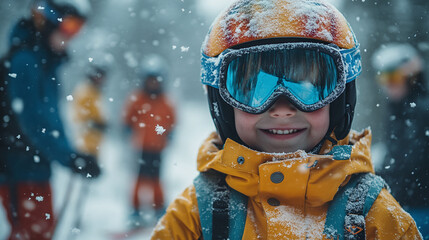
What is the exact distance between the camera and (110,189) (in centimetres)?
578

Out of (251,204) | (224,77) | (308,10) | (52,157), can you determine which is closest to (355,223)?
(251,204)

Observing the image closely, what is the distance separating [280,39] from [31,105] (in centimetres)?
245

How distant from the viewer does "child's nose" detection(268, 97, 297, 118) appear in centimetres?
159

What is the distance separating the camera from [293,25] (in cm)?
163

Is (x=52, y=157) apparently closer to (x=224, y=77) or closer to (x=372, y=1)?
(x=224, y=77)

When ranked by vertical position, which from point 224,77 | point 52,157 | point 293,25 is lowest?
point 52,157

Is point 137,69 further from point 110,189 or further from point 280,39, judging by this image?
point 280,39

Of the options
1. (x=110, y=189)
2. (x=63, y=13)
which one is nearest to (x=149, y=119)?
(x=110, y=189)

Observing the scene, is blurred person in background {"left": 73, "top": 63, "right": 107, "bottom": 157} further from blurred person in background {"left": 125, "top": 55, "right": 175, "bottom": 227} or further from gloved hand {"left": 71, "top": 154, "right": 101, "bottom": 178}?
gloved hand {"left": 71, "top": 154, "right": 101, "bottom": 178}

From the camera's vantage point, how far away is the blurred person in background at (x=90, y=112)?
16.3 feet

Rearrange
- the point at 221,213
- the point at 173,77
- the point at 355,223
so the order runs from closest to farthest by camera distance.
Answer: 1. the point at 355,223
2. the point at 221,213
3. the point at 173,77

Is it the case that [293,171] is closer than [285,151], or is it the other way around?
[293,171]

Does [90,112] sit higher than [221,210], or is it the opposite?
[221,210]

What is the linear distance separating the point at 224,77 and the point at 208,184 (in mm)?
555
